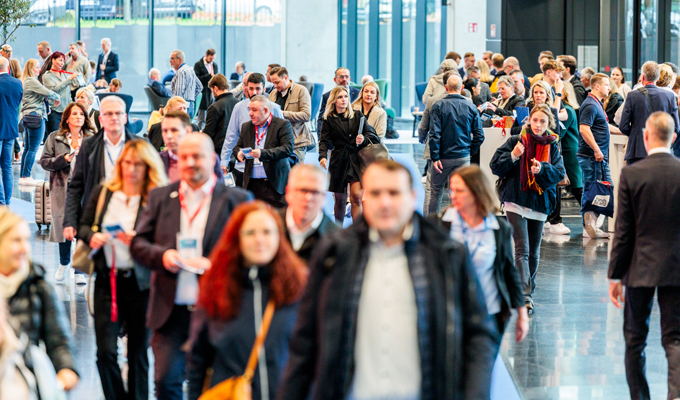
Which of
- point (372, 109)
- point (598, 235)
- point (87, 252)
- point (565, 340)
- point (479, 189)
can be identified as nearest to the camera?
point (479, 189)

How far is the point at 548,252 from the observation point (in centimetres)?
967

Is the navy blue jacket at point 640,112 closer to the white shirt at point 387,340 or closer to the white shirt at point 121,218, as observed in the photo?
the white shirt at point 121,218

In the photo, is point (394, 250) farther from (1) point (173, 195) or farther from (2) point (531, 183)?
(2) point (531, 183)

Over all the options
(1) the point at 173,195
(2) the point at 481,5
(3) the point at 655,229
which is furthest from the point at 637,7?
(1) the point at 173,195

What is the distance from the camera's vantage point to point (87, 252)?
462 centimetres

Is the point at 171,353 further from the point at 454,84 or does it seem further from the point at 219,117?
the point at 454,84

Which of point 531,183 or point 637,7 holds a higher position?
point 637,7

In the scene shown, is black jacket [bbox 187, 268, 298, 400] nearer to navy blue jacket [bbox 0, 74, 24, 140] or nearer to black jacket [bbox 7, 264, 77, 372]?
black jacket [bbox 7, 264, 77, 372]

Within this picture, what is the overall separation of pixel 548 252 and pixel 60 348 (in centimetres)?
706

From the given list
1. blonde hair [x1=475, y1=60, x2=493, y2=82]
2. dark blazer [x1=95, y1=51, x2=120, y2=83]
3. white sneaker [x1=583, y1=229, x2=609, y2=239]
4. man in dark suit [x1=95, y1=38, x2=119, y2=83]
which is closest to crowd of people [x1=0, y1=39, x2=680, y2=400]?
white sneaker [x1=583, y1=229, x2=609, y2=239]

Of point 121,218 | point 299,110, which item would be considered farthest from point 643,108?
point 121,218

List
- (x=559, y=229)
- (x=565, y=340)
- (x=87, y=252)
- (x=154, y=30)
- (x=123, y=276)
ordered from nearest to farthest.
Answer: (x=123, y=276) → (x=87, y=252) → (x=565, y=340) → (x=559, y=229) → (x=154, y=30)

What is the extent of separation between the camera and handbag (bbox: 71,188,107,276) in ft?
14.7

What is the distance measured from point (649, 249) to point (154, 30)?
2476 cm
